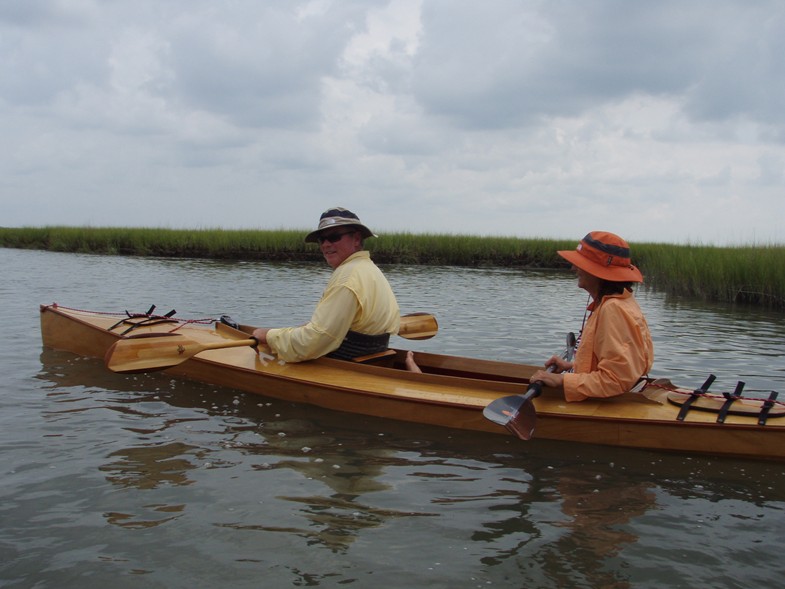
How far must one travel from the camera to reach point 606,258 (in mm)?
4906

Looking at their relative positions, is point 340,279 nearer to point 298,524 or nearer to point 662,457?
point 298,524

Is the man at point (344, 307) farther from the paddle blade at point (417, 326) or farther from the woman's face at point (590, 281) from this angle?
the woman's face at point (590, 281)

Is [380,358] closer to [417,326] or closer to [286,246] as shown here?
[417,326]

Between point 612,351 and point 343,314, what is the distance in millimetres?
2186

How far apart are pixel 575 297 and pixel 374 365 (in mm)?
11196

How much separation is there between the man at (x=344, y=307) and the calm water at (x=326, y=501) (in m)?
0.58

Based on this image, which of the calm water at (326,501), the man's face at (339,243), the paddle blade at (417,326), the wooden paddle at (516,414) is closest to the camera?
the calm water at (326,501)

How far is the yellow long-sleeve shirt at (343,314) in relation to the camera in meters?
5.81

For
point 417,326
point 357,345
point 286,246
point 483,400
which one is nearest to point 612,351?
point 483,400

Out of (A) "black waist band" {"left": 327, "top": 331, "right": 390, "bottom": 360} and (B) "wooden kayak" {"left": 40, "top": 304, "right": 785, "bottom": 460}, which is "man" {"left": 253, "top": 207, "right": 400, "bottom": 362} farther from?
(B) "wooden kayak" {"left": 40, "top": 304, "right": 785, "bottom": 460}

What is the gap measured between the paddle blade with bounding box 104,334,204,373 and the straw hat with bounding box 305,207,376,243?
153 cm

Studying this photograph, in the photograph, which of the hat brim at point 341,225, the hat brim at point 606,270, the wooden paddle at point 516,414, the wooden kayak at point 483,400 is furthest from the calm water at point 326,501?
the hat brim at point 341,225

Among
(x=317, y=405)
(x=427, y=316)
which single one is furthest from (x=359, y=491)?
(x=427, y=316)

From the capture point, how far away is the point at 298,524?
12.7 feet
